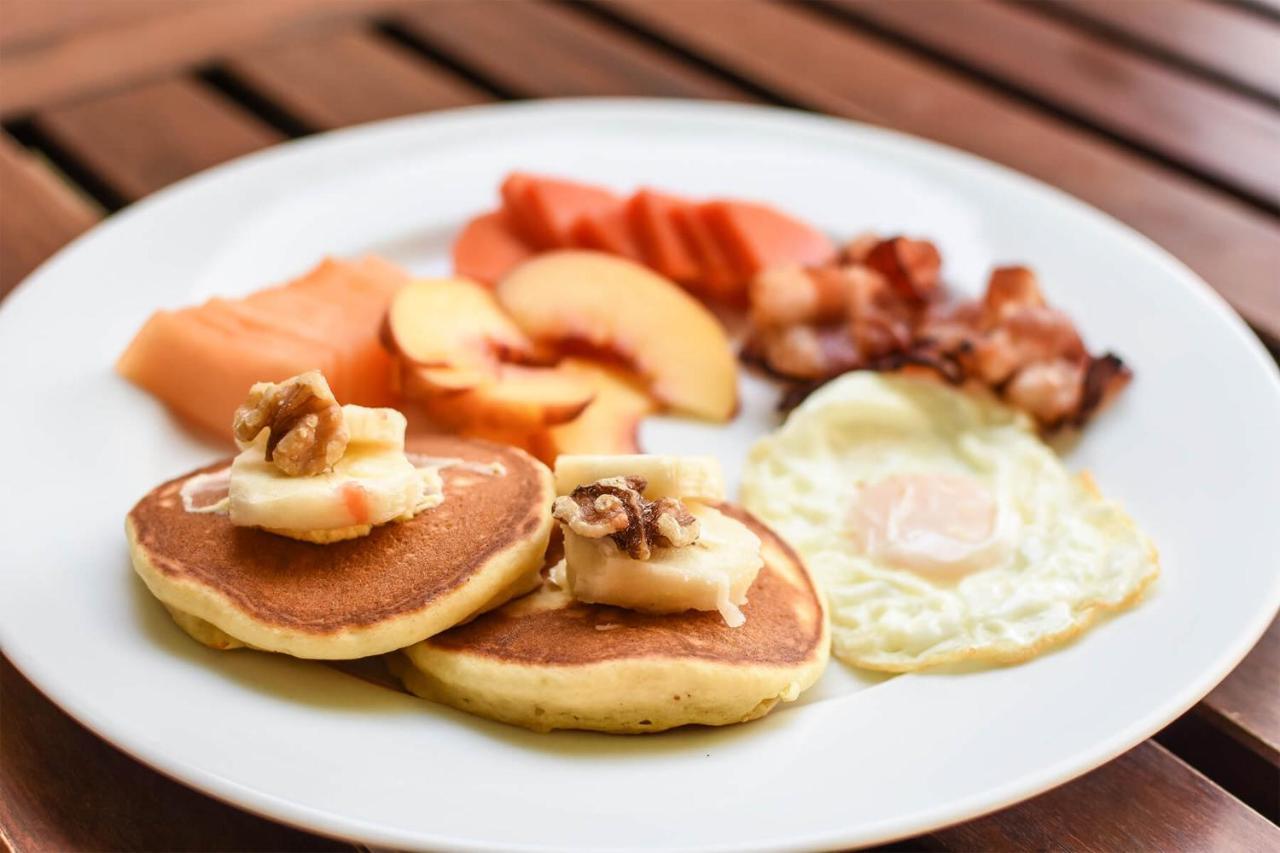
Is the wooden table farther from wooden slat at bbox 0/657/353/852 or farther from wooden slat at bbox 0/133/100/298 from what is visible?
wooden slat at bbox 0/657/353/852

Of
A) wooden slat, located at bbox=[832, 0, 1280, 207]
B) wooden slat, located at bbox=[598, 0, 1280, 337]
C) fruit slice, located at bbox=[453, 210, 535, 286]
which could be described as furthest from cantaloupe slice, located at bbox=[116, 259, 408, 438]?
wooden slat, located at bbox=[832, 0, 1280, 207]

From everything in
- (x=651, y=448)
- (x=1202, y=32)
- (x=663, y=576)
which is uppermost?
(x=1202, y=32)

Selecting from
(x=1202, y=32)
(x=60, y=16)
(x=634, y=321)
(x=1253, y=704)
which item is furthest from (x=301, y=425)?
(x=1202, y=32)

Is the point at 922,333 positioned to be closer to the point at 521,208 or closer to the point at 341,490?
the point at 521,208

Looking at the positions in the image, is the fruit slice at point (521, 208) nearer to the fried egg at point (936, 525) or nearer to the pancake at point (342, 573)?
the fried egg at point (936, 525)

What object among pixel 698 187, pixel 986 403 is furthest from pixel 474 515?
pixel 698 187

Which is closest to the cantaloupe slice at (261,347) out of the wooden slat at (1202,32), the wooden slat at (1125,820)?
the wooden slat at (1125,820)
